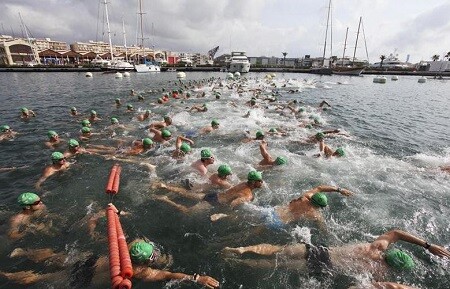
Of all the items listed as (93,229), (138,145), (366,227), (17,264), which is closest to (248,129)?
(138,145)

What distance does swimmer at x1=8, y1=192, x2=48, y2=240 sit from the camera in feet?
21.9

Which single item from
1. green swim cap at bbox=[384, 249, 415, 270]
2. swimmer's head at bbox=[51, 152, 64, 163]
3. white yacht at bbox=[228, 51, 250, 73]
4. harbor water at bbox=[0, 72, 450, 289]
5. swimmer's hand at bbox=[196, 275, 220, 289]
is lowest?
harbor water at bbox=[0, 72, 450, 289]

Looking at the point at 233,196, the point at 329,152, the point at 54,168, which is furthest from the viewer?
the point at 329,152

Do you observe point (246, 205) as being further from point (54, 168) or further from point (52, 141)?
point (52, 141)

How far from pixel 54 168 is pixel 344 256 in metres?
10.1

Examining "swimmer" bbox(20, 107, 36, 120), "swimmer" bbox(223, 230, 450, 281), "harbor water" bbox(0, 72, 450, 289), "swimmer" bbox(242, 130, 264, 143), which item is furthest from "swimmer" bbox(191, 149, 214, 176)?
"swimmer" bbox(20, 107, 36, 120)

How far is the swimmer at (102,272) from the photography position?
15.6ft

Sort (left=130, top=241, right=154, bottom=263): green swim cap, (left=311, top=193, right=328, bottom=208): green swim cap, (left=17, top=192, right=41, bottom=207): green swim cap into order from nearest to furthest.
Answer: (left=130, top=241, right=154, bottom=263): green swim cap
(left=311, top=193, right=328, bottom=208): green swim cap
(left=17, top=192, right=41, bottom=207): green swim cap

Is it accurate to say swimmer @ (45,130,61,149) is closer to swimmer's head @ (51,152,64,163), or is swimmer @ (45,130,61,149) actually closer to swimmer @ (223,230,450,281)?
swimmer's head @ (51,152,64,163)

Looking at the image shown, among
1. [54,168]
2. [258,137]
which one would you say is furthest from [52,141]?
[258,137]

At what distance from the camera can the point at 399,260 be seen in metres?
4.77

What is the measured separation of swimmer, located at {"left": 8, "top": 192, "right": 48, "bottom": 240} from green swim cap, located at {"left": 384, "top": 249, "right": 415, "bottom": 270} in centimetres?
824

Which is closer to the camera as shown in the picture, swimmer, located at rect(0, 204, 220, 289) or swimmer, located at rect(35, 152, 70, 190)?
swimmer, located at rect(0, 204, 220, 289)

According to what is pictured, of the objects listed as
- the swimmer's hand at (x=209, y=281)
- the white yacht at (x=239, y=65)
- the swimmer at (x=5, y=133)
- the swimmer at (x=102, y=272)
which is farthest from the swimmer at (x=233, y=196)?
the white yacht at (x=239, y=65)
